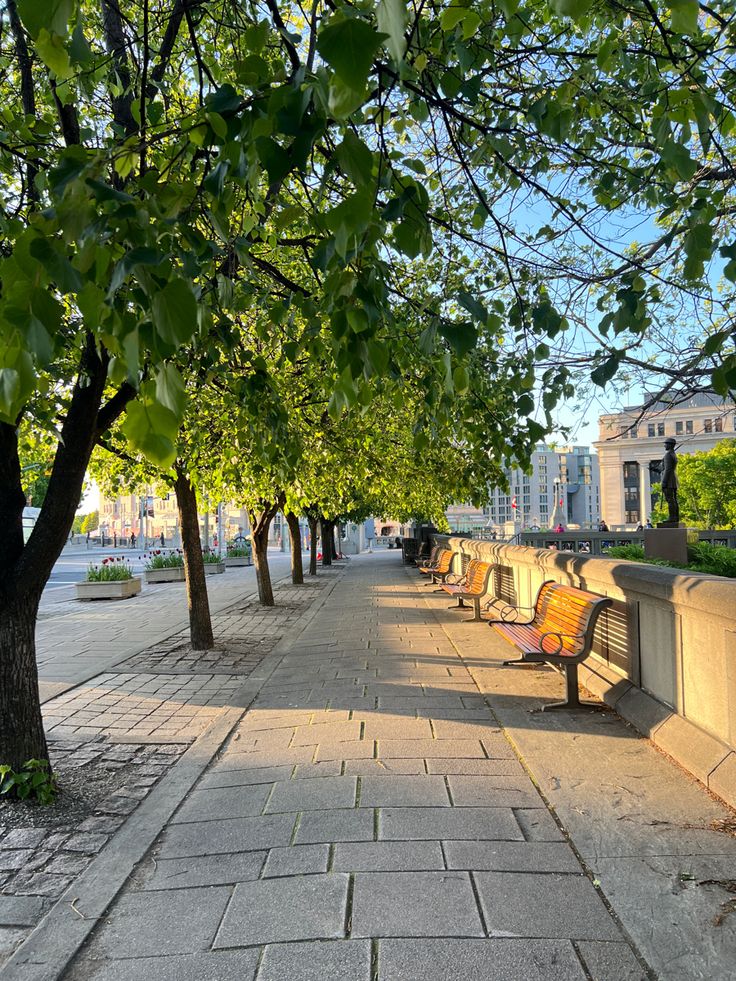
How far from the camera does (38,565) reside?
15.2 ft

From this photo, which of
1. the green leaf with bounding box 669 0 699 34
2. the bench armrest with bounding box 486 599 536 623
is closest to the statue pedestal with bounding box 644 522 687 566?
the bench armrest with bounding box 486 599 536 623

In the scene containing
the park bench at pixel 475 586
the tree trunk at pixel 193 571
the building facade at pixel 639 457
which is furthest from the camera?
the building facade at pixel 639 457

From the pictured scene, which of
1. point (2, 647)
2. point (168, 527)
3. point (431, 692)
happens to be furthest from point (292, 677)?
point (168, 527)

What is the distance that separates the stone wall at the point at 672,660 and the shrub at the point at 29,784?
12.7ft

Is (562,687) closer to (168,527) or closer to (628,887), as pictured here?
(628,887)

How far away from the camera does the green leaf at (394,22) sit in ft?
3.98

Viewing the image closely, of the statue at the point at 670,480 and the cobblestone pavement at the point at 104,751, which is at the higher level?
the statue at the point at 670,480

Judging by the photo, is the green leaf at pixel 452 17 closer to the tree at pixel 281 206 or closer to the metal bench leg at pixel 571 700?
the tree at pixel 281 206

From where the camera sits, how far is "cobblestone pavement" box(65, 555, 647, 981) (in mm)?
2592

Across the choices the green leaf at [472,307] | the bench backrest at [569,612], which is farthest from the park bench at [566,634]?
the green leaf at [472,307]

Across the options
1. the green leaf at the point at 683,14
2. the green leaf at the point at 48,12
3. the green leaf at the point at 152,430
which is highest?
the green leaf at the point at 683,14

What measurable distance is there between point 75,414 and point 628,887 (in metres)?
4.16

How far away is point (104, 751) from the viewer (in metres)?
5.43

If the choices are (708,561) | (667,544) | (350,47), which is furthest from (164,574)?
(350,47)
